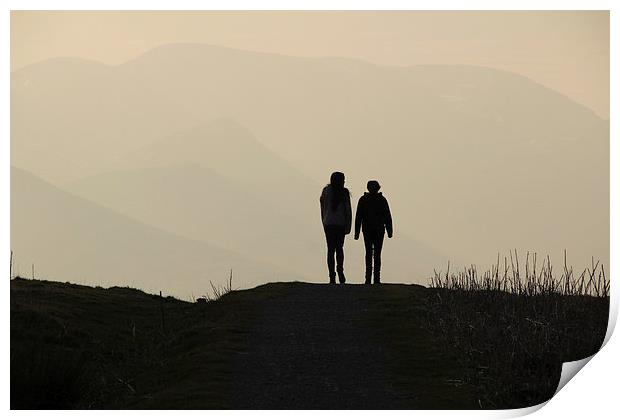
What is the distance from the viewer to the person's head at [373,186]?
75.6ft

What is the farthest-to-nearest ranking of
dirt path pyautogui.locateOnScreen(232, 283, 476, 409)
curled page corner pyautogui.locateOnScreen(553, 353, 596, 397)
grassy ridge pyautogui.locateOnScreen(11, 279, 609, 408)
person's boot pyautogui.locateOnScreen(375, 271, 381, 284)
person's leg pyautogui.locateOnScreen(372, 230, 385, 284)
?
person's boot pyautogui.locateOnScreen(375, 271, 381, 284), person's leg pyautogui.locateOnScreen(372, 230, 385, 284), curled page corner pyautogui.locateOnScreen(553, 353, 596, 397), grassy ridge pyautogui.locateOnScreen(11, 279, 609, 408), dirt path pyautogui.locateOnScreen(232, 283, 476, 409)

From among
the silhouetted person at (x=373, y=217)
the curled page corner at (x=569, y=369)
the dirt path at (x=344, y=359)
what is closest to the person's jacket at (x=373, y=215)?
the silhouetted person at (x=373, y=217)

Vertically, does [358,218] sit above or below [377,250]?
above

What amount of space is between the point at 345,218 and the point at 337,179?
32.8 inches

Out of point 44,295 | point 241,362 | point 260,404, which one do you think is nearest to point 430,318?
point 241,362

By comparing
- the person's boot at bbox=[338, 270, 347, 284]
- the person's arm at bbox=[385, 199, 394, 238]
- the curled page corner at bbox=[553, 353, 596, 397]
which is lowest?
the curled page corner at bbox=[553, 353, 596, 397]

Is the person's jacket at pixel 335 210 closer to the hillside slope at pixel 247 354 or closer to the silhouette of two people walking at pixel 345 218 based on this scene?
the silhouette of two people walking at pixel 345 218

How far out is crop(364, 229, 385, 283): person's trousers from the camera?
23016 mm

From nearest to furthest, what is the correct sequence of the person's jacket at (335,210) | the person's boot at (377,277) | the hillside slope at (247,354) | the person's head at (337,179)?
the hillside slope at (247,354) < the person's head at (337,179) < the person's jacket at (335,210) < the person's boot at (377,277)

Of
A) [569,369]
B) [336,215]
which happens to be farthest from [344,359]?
[336,215]

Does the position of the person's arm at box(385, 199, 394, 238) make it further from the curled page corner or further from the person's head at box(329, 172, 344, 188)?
the curled page corner

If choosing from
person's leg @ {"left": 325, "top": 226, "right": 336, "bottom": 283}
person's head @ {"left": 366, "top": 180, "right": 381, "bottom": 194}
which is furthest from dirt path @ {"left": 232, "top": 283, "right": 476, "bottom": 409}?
person's head @ {"left": 366, "top": 180, "right": 381, "bottom": 194}

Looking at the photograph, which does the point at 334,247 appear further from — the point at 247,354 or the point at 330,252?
the point at 247,354

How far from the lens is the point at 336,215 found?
2272cm
